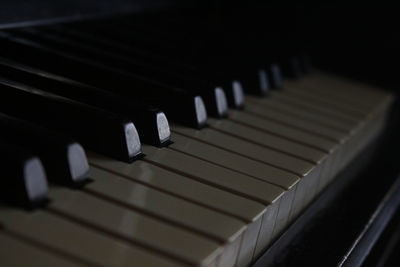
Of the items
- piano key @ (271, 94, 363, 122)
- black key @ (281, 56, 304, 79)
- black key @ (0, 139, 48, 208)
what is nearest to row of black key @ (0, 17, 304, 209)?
black key @ (0, 139, 48, 208)

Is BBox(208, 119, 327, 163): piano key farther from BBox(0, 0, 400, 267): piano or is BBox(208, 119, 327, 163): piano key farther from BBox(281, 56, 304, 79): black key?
BBox(281, 56, 304, 79): black key

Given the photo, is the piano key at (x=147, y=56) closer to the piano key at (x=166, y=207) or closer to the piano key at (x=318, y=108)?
the piano key at (x=318, y=108)

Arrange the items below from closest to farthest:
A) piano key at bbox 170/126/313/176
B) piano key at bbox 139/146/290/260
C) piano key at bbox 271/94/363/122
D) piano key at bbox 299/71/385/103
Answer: piano key at bbox 139/146/290/260
piano key at bbox 170/126/313/176
piano key at bbox 271/94/363/122
piano key at bbox 299/71/385/103

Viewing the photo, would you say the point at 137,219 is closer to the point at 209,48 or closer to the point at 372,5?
the point at 209,48

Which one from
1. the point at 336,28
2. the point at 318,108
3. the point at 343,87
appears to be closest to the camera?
the point at 318,108

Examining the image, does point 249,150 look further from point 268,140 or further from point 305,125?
point 305,125

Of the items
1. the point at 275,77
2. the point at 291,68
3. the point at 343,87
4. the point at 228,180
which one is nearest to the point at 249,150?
the point at 228,180

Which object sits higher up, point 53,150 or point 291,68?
point 53,150
